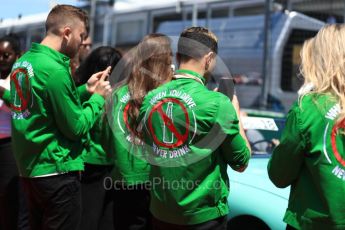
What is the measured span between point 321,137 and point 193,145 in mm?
638

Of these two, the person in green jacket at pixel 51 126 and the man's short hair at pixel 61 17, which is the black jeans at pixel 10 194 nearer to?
the person in green jacket at pixel 51 126

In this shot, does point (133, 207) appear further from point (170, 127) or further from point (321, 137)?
point (321, 137)

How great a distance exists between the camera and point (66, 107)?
3111 mm

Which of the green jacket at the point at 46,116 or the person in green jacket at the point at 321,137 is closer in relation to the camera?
the person in green jacket at the point at 321,137

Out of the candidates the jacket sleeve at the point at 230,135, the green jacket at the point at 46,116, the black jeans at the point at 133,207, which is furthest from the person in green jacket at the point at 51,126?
the jacket sleeve at the point at 230,135

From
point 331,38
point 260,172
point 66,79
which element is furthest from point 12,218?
point 331,38

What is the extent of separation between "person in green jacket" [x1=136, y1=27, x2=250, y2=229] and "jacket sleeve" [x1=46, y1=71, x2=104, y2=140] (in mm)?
513

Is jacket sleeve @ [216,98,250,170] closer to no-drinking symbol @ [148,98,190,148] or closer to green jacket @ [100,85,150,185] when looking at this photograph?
no-drinking symbol @ [148,98,190,148]

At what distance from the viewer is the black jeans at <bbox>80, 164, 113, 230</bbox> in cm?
370

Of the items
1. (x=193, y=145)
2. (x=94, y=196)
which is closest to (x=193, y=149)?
(x=193, y=145)

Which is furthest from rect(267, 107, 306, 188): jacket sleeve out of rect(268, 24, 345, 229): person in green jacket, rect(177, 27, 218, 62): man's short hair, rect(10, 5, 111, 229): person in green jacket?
rect(10, 5, 111, 229): person in green jacket

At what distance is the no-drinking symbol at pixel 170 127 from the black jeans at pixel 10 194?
6.02 feet

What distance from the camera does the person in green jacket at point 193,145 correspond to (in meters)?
2.70

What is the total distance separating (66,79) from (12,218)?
1.63 meters
